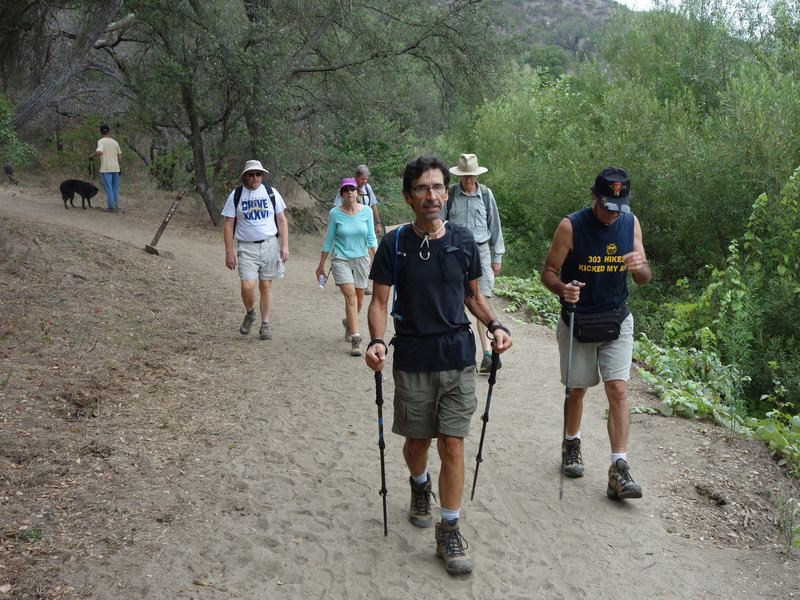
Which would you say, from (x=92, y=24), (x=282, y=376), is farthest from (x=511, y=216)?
(x=282, y=376)

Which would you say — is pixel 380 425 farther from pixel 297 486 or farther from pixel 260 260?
pixel 260 260

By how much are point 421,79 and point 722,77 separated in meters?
7.83

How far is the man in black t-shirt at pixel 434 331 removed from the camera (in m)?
3.88

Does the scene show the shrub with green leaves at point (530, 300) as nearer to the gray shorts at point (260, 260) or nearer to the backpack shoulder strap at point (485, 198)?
the backpack shoulder strap at point (485, 198)

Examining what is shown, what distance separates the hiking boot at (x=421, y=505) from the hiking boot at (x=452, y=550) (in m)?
0.41

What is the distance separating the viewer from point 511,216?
76.3ft

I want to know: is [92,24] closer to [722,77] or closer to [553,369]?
[553,369]

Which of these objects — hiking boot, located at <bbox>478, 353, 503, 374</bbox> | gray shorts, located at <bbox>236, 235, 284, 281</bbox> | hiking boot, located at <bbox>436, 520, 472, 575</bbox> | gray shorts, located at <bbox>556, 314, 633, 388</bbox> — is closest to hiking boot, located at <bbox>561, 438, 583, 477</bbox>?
gray shorts, located at <bbox>556, 314, 633, 388</bbox>

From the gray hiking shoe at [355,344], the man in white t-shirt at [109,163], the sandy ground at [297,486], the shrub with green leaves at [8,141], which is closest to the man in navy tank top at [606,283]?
the sandy ground at [297,486]

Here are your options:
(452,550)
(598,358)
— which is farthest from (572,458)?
(452,550)

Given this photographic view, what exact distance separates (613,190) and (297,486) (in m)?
2.90

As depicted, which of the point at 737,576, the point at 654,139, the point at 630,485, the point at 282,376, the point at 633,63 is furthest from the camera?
the point at 633,63

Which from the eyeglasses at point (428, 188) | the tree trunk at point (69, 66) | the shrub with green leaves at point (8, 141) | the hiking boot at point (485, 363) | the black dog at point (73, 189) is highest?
the tree trunk at point (69, 66)

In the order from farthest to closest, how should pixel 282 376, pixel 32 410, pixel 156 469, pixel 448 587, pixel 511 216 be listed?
pixel 511 216, pixel 282 376, pixel 32 410, pixel 156 469, pixel 448 587
